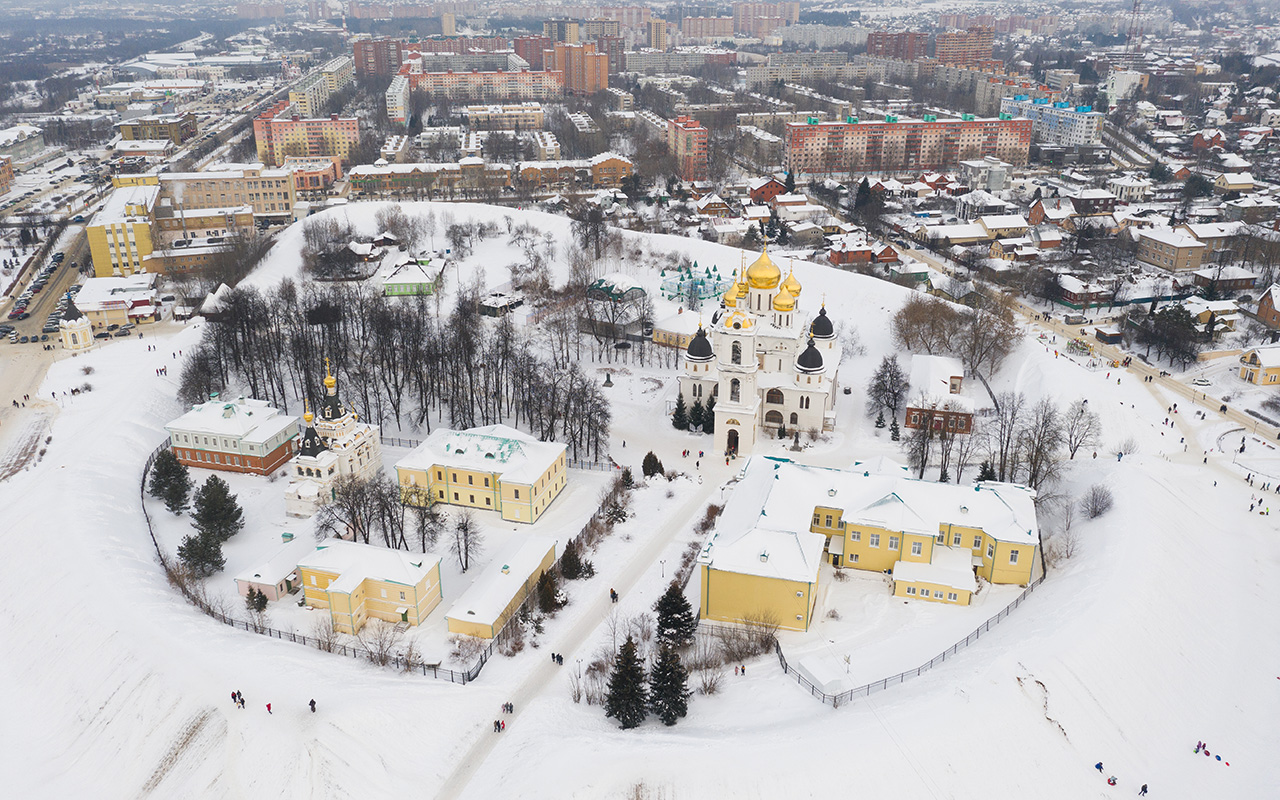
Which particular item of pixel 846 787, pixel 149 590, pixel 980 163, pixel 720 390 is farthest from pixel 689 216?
pixel 846 787

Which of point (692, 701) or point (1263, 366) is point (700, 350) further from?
point (1263, 366)

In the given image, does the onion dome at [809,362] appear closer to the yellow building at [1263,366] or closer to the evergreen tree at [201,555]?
the yellow building at [1263,366]

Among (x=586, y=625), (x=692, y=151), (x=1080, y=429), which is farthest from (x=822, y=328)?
(x=692, y=151)

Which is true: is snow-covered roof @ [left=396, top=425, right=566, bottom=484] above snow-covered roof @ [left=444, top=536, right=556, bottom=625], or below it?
above

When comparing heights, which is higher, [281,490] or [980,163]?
[980,163]

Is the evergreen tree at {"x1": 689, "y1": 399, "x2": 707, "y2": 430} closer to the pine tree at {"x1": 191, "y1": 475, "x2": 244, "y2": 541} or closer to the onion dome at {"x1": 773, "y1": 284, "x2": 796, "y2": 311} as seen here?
the onion dome at {"x1": 773, "y1": 284, "x2": 796, "y2": 311}

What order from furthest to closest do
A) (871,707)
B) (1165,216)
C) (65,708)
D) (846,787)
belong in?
(1165,216), (65,708), (871,707), (846,787)

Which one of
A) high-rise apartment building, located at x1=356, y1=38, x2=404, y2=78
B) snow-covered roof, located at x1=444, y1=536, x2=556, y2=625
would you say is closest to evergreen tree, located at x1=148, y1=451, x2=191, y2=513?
snow-covered roof, located at x1=444, y1=536, x2=556, y2=625

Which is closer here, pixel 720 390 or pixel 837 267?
pixel 720 390

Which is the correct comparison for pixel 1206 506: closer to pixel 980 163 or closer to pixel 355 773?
pixel 355 773
